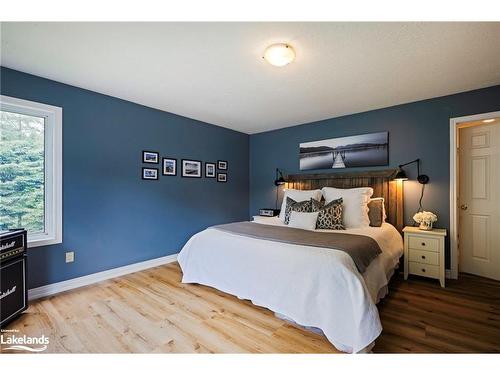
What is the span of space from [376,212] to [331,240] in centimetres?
128

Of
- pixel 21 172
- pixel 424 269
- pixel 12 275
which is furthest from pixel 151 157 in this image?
pixel 424 269

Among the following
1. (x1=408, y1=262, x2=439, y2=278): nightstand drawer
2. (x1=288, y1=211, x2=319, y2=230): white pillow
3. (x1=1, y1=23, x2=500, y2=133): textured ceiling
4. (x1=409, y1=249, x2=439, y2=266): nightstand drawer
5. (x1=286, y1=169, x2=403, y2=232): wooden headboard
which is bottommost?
(x1=408, y1=262, x2=439, y2=278): nightstand drawer

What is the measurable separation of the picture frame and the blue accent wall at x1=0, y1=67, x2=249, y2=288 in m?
0.10

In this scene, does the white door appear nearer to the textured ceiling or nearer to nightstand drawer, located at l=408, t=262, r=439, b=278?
the textured ceiling

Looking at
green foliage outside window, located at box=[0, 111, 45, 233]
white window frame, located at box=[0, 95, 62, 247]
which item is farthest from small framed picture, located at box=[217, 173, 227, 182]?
green foliage outside window, located at box=[0, 111, 45, 233]

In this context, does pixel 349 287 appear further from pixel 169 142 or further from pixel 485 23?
pixel 169 142

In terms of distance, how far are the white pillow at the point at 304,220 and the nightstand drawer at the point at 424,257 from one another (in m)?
1.30

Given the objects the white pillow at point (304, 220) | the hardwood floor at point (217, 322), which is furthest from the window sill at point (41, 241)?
the white pillow at point (304, 220)

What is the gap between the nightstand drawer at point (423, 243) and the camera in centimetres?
266

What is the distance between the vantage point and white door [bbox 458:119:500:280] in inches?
111

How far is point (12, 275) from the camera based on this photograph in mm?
1924

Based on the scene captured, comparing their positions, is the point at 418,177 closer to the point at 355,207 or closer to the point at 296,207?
the point at 355,207

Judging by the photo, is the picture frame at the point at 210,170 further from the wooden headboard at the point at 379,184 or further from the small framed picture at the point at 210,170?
the wooden headboard at the point at 379,184
